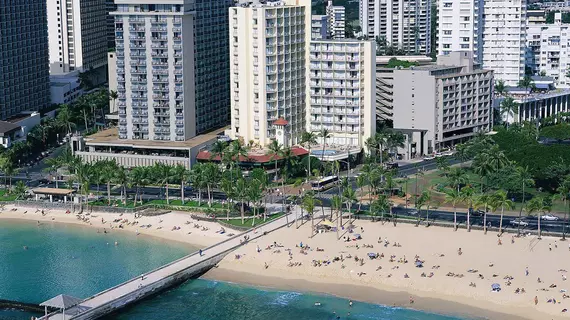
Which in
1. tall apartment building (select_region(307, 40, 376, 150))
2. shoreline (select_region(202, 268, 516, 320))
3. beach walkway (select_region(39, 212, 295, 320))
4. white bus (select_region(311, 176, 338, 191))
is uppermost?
tall apartment building (select_region(307, 40, 376, 150))

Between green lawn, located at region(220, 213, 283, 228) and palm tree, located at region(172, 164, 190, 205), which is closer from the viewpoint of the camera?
green lawn, located at region(220, 213, 283, 228)

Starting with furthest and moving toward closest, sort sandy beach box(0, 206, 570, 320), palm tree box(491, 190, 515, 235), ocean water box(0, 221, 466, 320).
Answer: palm tree box(491, 190, 515, 235) → sandy beach box(0, 206, 570, 320) → ocean water box(0, 221, 466, 320)

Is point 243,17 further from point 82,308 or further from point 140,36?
point 82,308

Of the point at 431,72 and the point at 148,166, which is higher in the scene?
the point at 431,72

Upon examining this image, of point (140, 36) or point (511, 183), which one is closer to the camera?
point (511, 183)

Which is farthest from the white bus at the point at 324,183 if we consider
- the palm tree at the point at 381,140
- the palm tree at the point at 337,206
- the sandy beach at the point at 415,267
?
the sandy beach at the point at 415,267

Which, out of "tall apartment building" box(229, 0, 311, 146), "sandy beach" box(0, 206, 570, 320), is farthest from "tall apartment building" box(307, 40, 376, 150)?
"sandy beach" box(0, 206, 570, 320)

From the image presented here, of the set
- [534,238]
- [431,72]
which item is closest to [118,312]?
[534,238]

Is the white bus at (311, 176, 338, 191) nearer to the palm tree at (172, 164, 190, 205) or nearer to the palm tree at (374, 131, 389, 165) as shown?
the palm tree at (374, 131, 389, 165)
